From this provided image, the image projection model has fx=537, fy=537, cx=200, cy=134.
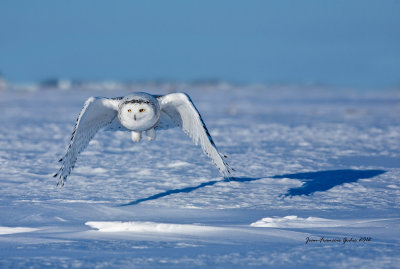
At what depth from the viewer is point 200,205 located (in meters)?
6.75

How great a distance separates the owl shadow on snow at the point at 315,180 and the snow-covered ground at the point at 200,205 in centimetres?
2

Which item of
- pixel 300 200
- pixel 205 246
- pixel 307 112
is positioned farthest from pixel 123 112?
pixel 307 112

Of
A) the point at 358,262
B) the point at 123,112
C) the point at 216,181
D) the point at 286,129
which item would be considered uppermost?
the point at 286,129

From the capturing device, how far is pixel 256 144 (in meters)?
11.6

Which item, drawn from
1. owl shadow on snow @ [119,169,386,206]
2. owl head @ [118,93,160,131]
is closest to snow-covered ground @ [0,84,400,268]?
owl shadow on snow @ [119,169,386,206]

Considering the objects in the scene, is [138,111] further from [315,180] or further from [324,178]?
[324,178]

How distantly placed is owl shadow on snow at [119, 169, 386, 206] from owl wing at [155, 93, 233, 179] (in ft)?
3.32

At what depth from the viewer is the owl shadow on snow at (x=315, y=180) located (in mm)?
7457

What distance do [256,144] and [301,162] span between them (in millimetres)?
2057

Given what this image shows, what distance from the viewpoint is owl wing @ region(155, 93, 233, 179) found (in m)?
6.23

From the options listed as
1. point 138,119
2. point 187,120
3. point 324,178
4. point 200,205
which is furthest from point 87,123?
point 324,178

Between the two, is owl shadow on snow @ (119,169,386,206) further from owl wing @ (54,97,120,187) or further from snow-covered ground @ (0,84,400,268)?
owl wing @ (54,97,120,187)

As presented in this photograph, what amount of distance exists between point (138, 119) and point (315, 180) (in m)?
3.23

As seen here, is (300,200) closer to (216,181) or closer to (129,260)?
(216,181)
